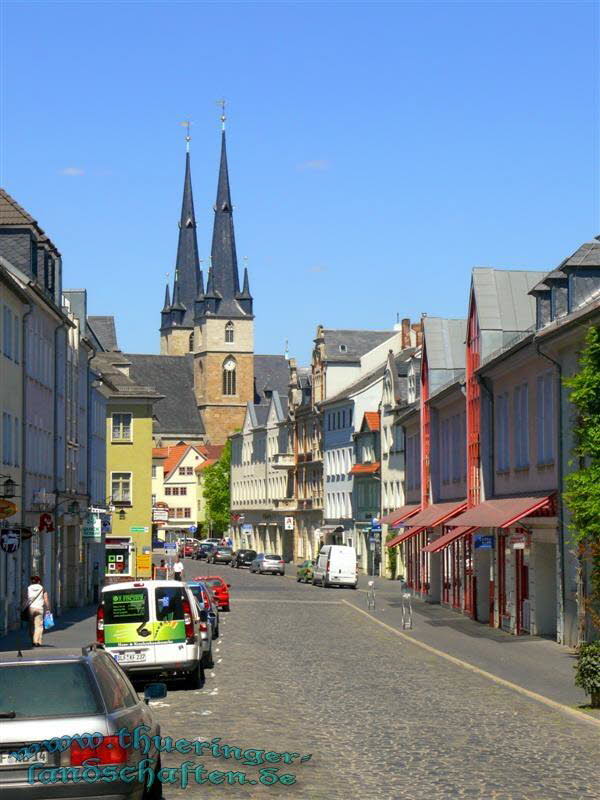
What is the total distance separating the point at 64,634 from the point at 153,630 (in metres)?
16.6

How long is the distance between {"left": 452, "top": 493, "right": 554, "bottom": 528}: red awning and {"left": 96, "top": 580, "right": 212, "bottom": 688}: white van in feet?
39.1

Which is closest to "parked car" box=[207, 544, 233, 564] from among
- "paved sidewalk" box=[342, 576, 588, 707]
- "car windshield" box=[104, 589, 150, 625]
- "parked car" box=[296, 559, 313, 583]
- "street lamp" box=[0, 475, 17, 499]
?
"parked car" box=[296, 559, 313, 583]

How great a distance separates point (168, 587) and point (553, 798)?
13.1 m

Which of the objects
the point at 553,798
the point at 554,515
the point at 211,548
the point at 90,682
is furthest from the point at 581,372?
the point at 211,548

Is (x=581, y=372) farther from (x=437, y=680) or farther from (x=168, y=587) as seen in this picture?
(x=168, y=587)

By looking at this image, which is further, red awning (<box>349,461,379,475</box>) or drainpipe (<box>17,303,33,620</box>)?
red awning (<box>349,461,379,475</box>)

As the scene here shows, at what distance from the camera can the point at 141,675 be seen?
25125 mm

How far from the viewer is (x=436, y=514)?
5366 centimetres

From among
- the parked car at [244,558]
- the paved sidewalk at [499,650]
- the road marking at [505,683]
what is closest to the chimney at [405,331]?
the parked car at [244,558]

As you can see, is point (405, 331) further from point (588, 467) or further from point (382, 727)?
point (382, 727)

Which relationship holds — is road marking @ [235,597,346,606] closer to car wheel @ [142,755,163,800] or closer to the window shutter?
the window shutter

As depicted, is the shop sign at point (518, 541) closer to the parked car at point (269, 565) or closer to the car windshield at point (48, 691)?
the car windshield at point (48, 691)

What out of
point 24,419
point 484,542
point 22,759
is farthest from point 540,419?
point 22,759

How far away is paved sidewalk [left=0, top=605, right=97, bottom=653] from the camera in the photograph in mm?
36625
